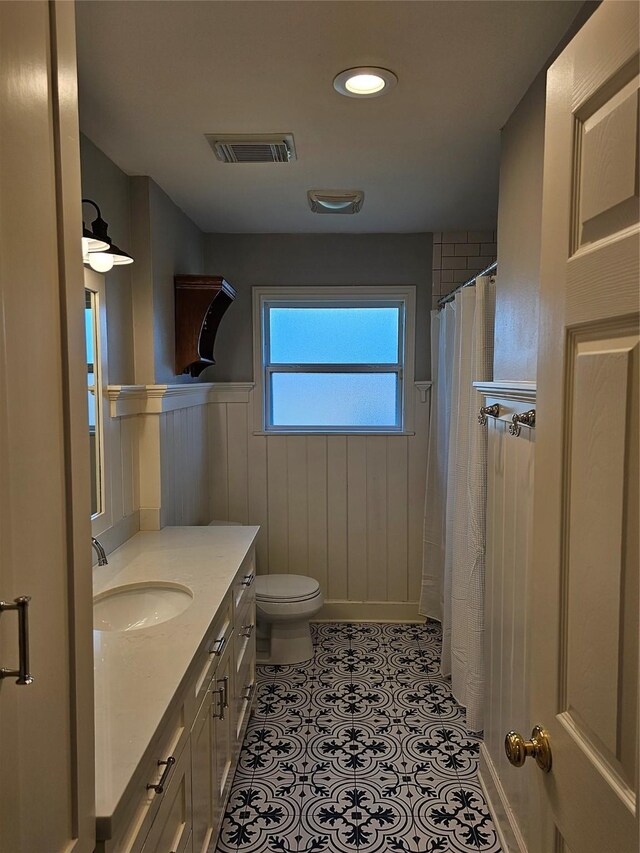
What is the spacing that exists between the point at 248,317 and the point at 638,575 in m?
3.30

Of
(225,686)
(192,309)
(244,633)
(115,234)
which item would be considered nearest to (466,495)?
(244,633)

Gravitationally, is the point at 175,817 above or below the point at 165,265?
below

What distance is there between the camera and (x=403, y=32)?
1.58 m

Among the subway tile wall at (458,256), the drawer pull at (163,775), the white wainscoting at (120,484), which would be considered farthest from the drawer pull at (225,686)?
the subway tile wall at (458,256)

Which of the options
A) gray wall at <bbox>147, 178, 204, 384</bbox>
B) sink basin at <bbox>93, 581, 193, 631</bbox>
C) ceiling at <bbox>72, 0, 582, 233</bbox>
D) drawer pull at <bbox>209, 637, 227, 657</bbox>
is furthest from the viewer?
gray wall at <bbox>147, 178, 204, 384</bbox>

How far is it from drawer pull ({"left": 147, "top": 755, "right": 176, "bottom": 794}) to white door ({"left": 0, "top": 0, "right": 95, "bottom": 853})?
359 mm

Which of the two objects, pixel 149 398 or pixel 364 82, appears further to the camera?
pixel 149 398

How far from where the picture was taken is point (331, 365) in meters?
3.87

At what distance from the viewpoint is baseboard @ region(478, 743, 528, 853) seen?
1921 millimetres

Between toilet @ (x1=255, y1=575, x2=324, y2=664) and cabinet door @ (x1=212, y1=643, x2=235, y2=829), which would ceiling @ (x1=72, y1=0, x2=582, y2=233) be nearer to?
cabinet door @ (x1=212, y1=643, x2=235, y2=829)

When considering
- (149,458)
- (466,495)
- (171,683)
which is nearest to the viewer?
(171,683)

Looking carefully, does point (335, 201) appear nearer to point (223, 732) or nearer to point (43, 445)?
point (223, 732)

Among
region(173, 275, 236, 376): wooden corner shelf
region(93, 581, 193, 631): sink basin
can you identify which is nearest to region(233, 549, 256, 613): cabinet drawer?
region(93, 581, 193, 631): sink basin

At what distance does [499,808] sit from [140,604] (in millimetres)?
1431
